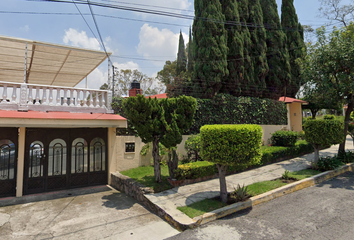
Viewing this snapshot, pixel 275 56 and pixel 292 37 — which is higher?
pixel 292 37

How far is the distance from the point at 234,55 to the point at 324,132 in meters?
7.74

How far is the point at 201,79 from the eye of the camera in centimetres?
1316

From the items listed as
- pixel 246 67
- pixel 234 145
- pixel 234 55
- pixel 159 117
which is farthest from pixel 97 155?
pixel 246 67

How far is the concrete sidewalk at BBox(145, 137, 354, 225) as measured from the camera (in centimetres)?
556

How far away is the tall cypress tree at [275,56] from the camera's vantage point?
16.4 meters

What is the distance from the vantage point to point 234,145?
5.56 meters

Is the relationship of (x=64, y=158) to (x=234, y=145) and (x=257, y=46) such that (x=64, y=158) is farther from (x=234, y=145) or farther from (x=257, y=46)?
(x=257, y=46)

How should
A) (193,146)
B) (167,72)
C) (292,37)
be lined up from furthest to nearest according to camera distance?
1. (167,72)
2. (292,37)
3. (193,146)

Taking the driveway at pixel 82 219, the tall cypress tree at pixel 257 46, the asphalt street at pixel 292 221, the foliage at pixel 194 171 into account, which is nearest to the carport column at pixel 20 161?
the driveway at pixel 82 219

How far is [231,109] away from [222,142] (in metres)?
7.28

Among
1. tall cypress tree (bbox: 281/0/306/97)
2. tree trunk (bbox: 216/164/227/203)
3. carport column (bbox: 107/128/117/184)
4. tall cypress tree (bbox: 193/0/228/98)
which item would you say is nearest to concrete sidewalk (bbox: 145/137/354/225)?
tree trunk (bbox: 216/164/227/203)

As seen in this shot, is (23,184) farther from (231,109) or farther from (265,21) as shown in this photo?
(265,21)

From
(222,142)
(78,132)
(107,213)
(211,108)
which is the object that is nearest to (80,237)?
(107,213)

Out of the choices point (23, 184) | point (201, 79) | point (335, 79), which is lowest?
point (23, 184)
